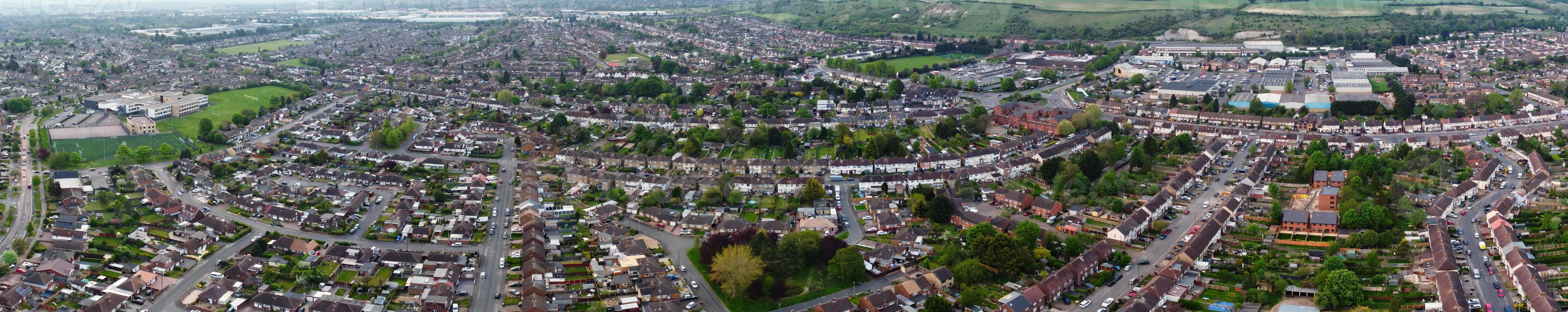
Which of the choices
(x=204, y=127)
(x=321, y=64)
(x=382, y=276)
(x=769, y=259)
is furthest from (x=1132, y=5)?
(x=382, y=276)

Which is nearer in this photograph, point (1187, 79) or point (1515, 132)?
point (1515, 132)

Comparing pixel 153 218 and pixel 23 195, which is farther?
pixel 23 195

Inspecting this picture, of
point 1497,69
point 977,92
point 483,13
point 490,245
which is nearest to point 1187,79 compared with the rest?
point 977,92

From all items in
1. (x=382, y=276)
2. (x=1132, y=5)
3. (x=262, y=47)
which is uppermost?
(x=1132, y=5)

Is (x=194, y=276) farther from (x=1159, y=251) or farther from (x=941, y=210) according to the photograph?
(x=1159, y=251)

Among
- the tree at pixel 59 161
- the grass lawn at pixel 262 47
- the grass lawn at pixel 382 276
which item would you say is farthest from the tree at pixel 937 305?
the grass lawn at pixel 262 47

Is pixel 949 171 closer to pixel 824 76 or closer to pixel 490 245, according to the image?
pixel 490 245
